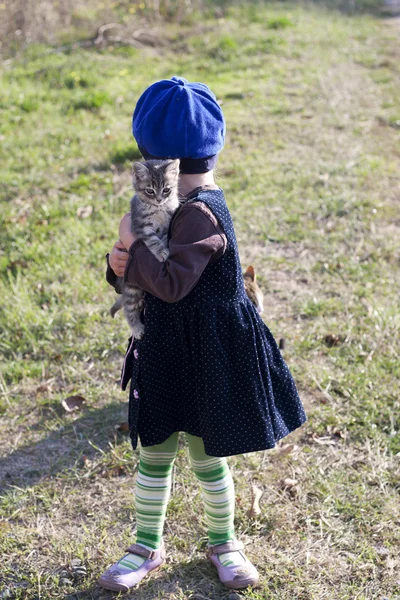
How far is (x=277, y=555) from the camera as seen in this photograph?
3.03 metres

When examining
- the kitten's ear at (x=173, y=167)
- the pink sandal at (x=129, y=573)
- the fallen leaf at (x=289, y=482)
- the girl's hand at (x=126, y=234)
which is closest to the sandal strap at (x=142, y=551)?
the pink sandal at (x=129, y=573)

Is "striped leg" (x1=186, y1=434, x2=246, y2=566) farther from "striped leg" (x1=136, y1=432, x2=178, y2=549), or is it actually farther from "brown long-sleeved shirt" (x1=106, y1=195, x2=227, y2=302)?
"brown long-sleeved shirt" (x1=106, y1=195, x2=227, y2=302)

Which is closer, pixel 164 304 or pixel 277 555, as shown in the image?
pixel 164 304

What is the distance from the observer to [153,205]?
2.62 meters

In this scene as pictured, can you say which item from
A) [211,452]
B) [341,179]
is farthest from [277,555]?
[341,179]

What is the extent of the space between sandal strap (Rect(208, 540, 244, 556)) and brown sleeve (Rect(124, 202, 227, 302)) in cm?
115

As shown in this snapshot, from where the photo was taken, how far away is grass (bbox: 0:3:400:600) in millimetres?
3057

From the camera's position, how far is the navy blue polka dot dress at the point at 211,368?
2.60 metres

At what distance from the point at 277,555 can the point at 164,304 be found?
1.23 meters

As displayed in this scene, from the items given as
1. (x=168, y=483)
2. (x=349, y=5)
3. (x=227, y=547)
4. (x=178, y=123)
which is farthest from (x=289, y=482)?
(x=349, y=5)

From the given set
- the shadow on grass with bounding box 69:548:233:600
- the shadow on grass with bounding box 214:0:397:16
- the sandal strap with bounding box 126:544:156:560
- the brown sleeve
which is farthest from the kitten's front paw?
the shadow on grass with bounding box 214:0:397:16

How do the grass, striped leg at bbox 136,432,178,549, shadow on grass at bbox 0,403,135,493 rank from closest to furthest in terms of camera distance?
1. striped leg at bbox 136,432,178,549
2. the grass
3. shadow on grass at bbox 0,403,135,493

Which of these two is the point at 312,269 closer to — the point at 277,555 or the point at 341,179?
the point at 341,179

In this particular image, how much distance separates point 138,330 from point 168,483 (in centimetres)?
65
